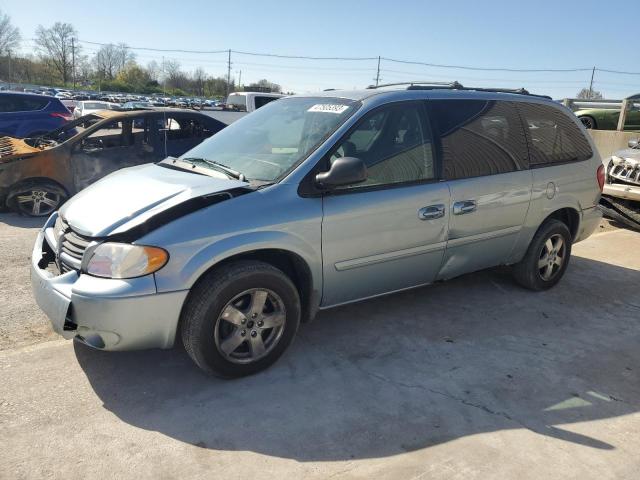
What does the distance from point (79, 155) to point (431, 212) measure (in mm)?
5831

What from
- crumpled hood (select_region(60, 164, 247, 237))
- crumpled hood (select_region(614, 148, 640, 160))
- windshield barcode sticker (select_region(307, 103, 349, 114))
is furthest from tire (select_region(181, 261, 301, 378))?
crumpled hood (select_region(614, 148, 640, 160))

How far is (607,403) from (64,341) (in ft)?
11.9

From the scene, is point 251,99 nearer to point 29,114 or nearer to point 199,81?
point 29,114

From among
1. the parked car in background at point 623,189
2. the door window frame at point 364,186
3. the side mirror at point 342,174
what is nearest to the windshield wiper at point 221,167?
the door window frame at point 364,186

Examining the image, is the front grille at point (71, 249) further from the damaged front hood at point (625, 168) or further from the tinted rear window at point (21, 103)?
the tinted rear window at point (21, 103)

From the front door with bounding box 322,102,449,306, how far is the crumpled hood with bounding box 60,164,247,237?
0.76 m

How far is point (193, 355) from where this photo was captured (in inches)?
119

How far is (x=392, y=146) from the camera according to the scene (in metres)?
3.71

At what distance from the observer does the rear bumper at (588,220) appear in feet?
16.6

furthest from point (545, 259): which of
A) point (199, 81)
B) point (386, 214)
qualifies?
point (199, 81)

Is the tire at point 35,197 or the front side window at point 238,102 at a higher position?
the front side window at point 238,102

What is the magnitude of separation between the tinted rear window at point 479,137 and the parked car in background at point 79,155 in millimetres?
5047

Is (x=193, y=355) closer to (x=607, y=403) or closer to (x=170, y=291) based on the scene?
(x=170, y=291)

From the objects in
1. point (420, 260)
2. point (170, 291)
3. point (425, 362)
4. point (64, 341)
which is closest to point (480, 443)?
point (425, 362)
